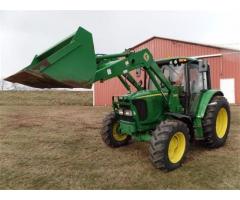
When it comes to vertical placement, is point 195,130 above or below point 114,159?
above

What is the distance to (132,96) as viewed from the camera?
5828 mm

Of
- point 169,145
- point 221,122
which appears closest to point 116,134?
point 169,145

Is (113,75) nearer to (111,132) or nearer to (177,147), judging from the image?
(177,147)

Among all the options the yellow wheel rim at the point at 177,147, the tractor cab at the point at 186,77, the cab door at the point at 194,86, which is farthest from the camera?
the cab door at the point at 194,86

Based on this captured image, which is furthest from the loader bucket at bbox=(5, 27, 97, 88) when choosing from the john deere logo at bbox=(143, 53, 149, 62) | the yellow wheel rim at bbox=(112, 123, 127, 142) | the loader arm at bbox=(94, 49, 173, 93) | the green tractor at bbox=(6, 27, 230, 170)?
the yellow wheel rim at bbox=(112, 123, 127, 142)

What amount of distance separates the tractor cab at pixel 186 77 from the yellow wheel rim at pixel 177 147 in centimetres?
104

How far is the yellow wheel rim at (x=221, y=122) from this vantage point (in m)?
7.02

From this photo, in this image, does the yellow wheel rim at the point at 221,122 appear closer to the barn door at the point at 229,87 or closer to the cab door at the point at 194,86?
the cab door at the point at 194,86

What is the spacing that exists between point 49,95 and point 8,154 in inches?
885

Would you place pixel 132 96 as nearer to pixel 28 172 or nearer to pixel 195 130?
pixel 195 130

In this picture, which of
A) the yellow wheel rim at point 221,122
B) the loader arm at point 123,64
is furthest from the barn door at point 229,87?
the loader arm at point 123,64

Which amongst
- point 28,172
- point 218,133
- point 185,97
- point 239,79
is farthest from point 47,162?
point 239,79

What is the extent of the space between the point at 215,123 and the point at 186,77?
1.29 m

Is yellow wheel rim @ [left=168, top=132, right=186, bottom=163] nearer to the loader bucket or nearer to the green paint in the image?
the green paint
